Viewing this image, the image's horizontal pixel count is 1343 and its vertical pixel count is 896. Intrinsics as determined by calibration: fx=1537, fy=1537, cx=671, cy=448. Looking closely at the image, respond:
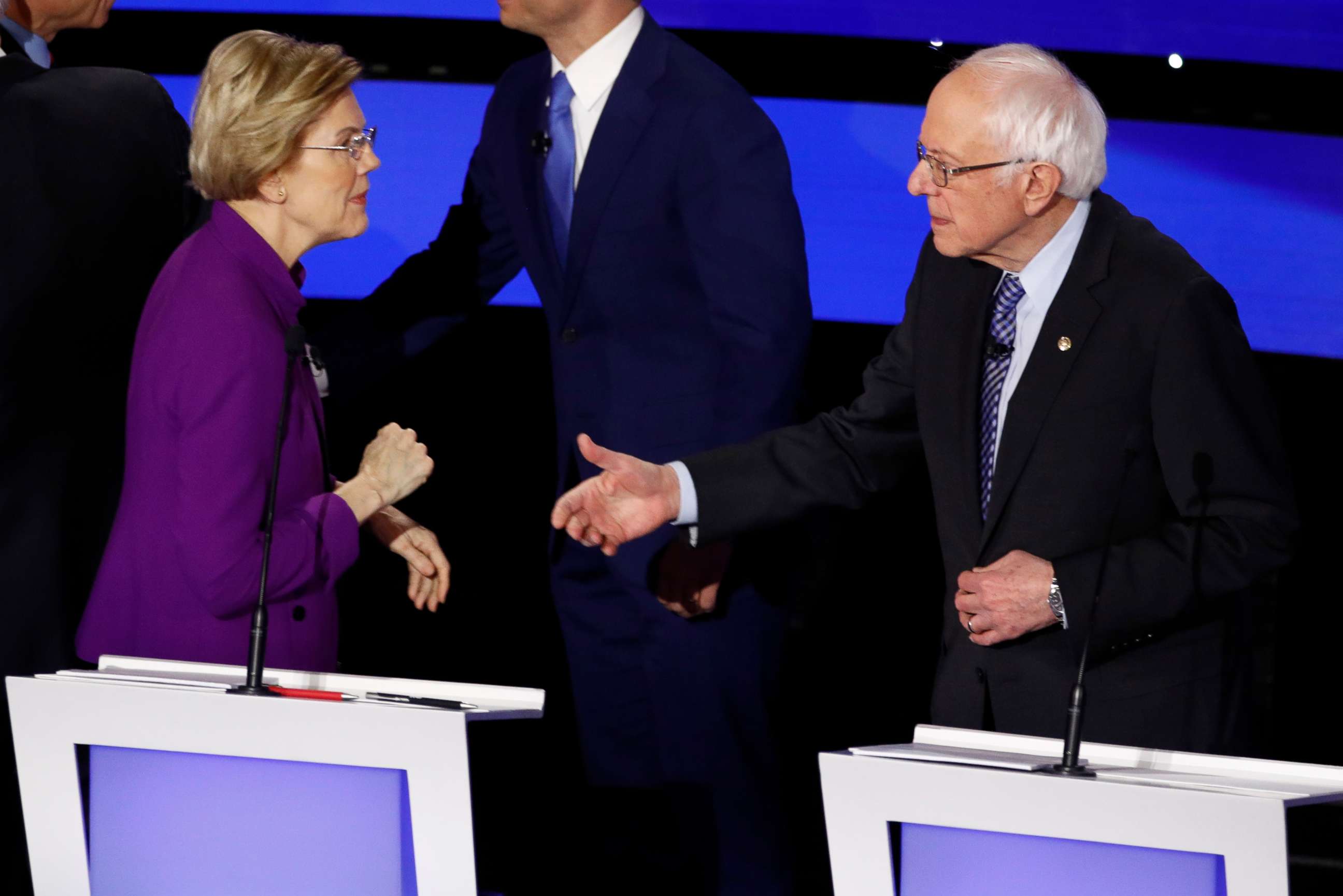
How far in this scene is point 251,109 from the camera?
2537 millimetres

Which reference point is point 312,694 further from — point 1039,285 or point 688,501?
point 1039,285

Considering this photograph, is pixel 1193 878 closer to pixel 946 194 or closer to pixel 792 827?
pixel 946 194

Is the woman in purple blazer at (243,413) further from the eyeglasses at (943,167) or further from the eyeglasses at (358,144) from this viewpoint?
the eyeglasses at (943,167)

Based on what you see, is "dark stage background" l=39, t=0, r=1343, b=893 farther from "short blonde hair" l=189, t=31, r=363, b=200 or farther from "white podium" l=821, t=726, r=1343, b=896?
"white podium" l=821, t=726, r=1343, b=896

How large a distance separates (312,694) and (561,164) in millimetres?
1715

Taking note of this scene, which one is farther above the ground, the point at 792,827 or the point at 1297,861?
the point at 792,827

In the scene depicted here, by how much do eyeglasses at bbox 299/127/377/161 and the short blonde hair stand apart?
0.24 feet

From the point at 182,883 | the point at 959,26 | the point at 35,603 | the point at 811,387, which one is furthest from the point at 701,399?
the point at 182,883

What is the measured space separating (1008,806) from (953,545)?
3.01ft

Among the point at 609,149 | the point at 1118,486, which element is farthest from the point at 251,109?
the point at 1118,486

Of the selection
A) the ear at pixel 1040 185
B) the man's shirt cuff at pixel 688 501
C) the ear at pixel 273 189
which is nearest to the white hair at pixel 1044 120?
the ear at pixel 1040 185

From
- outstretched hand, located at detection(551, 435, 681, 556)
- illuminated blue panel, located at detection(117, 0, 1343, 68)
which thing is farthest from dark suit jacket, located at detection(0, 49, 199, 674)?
illuminated blue panel, located at detection(117, 0, 1343, 68)

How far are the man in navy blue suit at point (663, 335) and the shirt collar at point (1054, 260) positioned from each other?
2.48 feet

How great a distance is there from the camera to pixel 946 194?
2.42 metres
